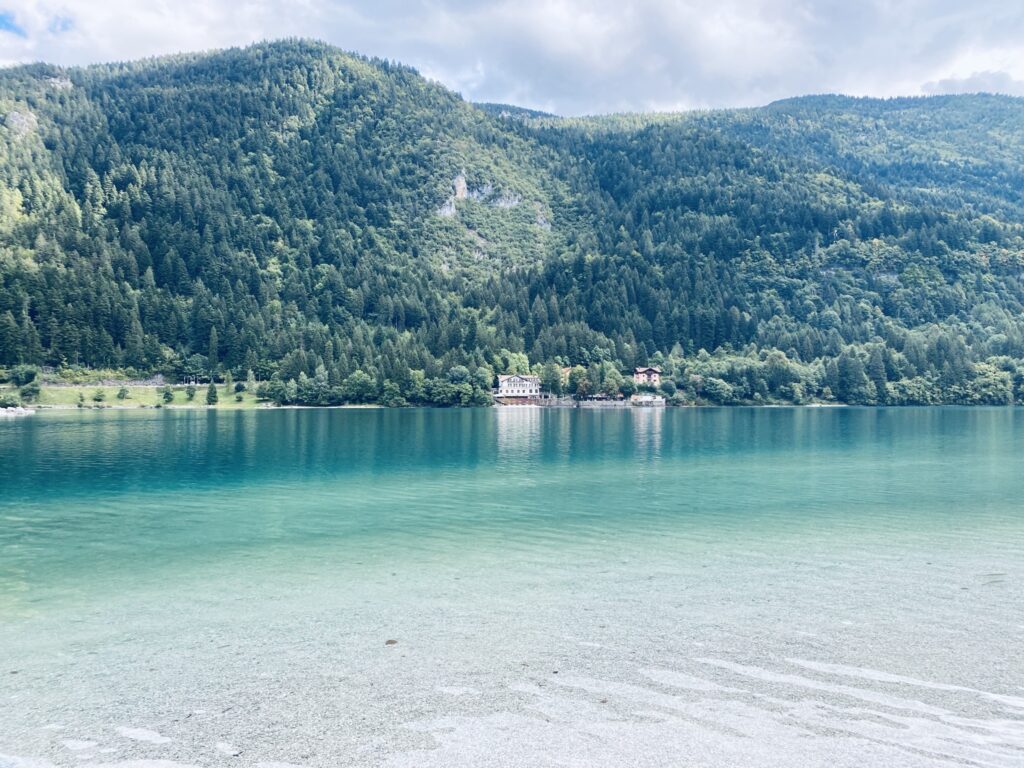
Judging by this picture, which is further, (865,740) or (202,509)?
(202,509)

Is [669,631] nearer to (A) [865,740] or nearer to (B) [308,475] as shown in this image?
(A) [865,740]

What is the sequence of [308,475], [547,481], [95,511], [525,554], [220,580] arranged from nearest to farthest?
[220,580] < [525,554] < [95,511] < [547,481] < [308,475]

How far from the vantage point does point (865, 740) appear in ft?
37.5

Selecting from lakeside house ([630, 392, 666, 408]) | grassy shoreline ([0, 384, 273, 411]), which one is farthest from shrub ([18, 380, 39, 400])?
lakeside house ([630, 392, 666, 408])

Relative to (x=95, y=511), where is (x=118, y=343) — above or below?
above

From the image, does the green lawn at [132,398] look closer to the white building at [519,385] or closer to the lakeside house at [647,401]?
the white building at [519,385]

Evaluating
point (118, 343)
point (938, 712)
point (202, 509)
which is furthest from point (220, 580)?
point (118, 343)

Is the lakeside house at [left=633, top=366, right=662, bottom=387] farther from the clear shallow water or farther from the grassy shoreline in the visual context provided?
the clear shallow water

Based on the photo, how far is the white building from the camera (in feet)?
627

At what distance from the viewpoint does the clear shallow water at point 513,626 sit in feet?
38.4

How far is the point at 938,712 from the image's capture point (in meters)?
12.3

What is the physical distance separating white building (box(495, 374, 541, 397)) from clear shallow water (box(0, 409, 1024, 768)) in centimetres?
14639

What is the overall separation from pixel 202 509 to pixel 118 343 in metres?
179

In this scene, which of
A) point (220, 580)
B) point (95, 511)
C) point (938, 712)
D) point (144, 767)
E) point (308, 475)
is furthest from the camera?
point (308, 475)
